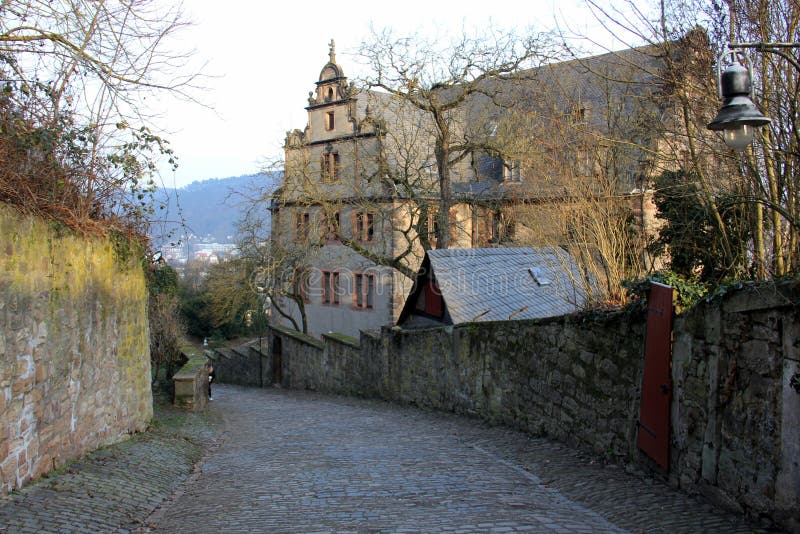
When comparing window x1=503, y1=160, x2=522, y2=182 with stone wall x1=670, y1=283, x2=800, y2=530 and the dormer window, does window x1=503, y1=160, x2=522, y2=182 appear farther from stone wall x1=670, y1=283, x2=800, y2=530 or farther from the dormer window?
stone wall x1=670, y1=283, x2=800, y2=530

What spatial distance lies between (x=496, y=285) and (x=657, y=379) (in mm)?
9881

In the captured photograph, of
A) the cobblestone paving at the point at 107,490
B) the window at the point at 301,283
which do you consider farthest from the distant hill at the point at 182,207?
the window at the point at 301,283

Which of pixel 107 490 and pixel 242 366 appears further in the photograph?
pixel 242 366

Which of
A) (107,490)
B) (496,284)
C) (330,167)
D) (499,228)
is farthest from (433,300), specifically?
(330,167)

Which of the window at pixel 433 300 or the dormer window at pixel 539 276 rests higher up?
the dormer window at pixel 539 276

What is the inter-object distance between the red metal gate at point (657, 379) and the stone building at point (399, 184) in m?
6.75

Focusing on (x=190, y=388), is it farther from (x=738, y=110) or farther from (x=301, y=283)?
(x=301, y=283)

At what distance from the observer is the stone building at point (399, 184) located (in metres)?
21.7

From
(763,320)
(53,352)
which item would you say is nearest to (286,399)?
(53,352)

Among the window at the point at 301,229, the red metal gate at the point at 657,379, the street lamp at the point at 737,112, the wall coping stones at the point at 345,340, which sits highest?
the window at the point at 301,229

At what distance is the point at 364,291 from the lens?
1358 inches

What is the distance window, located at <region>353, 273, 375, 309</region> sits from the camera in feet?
112

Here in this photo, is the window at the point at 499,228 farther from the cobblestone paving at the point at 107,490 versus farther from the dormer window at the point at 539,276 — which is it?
the cobblestone paving at the point at 107,490

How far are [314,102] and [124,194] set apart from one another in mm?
26764
